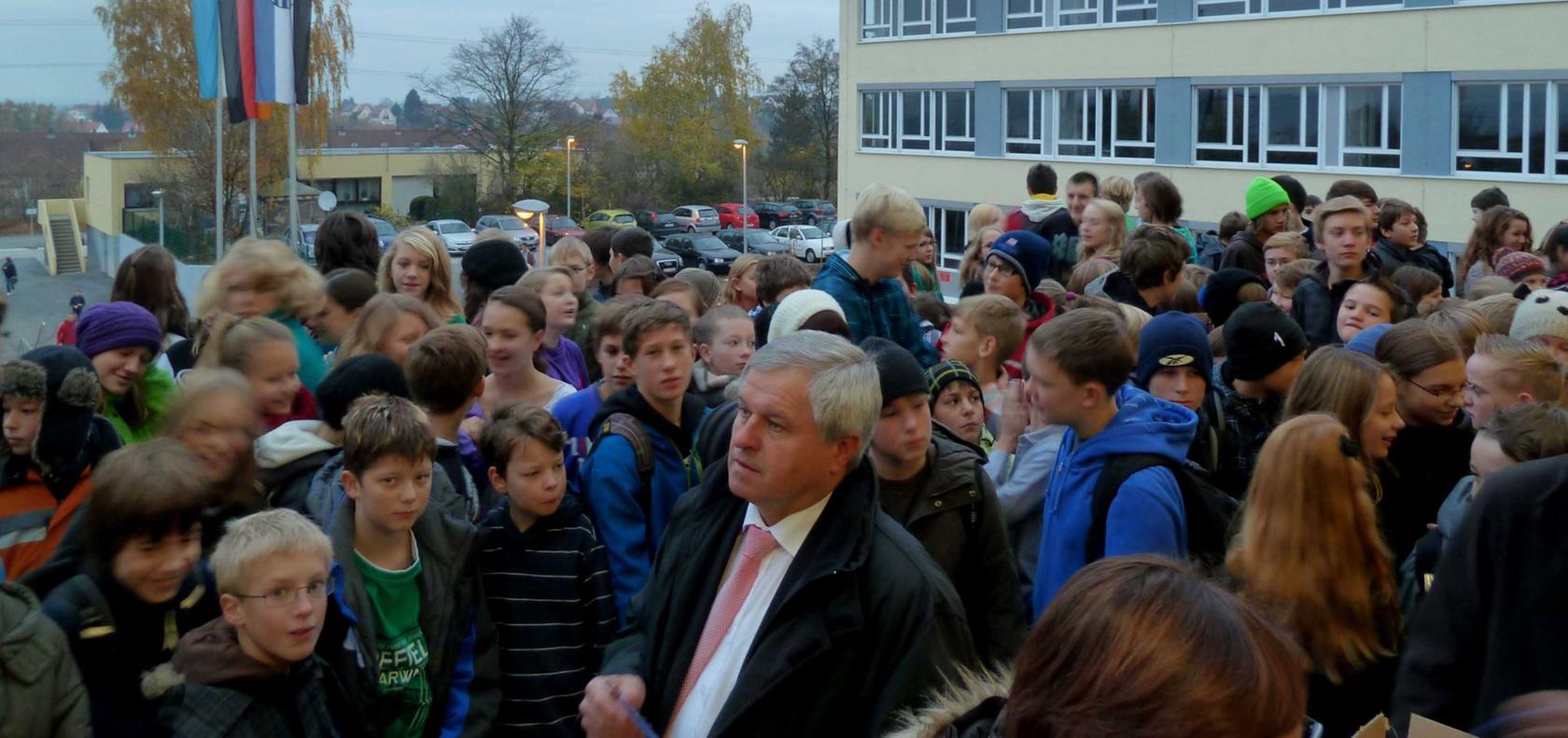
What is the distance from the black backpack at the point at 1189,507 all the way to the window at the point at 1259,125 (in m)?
28.1

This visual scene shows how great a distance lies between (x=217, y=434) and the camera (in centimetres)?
425

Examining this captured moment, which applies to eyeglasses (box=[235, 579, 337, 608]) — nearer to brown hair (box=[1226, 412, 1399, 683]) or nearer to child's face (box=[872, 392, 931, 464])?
child's face (box=[872, 392, 931, 464])

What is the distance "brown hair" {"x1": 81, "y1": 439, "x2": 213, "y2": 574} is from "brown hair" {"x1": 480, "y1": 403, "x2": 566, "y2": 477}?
111 centimetres

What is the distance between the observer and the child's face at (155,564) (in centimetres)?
363

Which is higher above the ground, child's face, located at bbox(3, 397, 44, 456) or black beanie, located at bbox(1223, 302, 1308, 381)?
black beanie, located at bbox(1223, 302, 1308, 381)

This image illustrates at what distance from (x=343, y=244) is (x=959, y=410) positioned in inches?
157

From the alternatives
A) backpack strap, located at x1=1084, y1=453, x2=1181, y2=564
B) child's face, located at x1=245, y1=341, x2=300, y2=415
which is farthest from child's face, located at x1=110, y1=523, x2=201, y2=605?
backpack strap, located at x1=1084, y1=453, x2=1181, y2=564

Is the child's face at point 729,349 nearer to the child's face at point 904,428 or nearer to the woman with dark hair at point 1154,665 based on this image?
the child's face at point 904,428

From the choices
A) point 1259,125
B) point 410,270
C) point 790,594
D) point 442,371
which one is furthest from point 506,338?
point 1259,125

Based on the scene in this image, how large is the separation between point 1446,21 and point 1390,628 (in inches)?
1057

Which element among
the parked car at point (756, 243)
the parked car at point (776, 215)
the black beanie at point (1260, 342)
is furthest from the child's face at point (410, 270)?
the parked car at point (776, 215)

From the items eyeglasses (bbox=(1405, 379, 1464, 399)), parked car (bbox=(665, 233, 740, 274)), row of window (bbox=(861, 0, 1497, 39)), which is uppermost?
row of window (bbox=(861, 0, 1497, 39))

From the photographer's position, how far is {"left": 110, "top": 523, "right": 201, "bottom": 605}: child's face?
363 cm

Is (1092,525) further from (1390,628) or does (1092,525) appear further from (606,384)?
(606,384)
